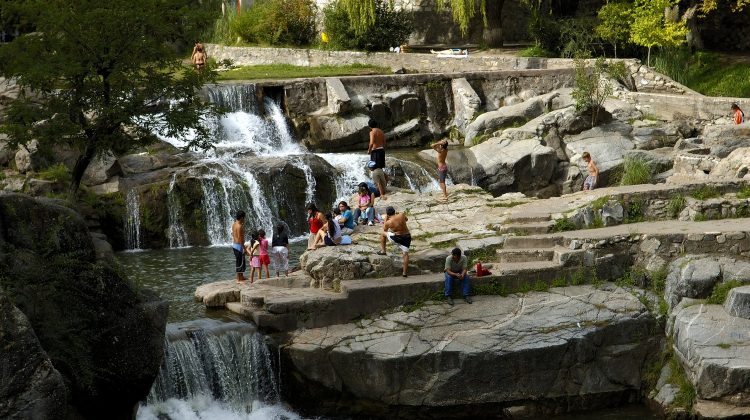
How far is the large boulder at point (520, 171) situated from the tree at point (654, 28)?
21.7 ft

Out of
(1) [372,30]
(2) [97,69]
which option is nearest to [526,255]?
(2) [97,69]

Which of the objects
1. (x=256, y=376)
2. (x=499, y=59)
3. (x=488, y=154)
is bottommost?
(x=256, y=376)

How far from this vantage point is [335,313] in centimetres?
1609

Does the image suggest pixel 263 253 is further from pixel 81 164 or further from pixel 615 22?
pixel 615 22

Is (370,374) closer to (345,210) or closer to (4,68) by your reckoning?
(345,210)

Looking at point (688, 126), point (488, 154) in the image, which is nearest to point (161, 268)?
point (488, 154)

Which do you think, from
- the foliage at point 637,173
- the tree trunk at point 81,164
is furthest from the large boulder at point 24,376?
the foliage at point 637,173

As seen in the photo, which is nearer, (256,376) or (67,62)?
(256,376)

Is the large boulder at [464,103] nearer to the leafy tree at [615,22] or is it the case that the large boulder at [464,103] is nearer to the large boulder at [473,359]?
the leafy tree at [615,22]

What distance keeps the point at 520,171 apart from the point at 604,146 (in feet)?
6.99

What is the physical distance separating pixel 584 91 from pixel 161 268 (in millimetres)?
11959

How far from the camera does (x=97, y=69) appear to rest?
1955cm

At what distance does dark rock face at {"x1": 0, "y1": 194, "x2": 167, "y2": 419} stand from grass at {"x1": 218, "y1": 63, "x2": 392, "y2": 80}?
60.9ft

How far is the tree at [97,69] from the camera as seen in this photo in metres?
18.9
